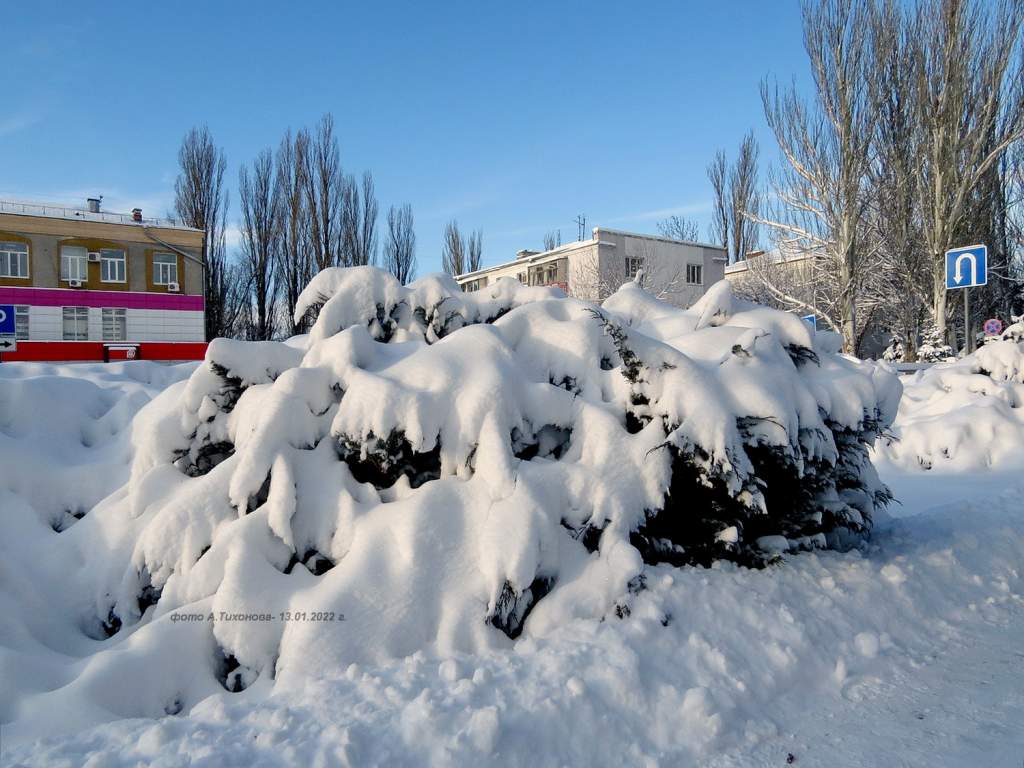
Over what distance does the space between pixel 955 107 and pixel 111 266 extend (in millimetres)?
30326

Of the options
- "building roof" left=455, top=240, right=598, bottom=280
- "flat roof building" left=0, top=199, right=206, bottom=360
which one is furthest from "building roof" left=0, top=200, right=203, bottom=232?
"building roof" left=455, top=240, right=598, bottom=280

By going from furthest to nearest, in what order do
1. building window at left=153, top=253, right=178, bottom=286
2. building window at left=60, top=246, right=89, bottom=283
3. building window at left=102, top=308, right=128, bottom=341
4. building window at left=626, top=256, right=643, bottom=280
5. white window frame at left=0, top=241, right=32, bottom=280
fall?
building window at left=626, top=256, right=643, bottom=280
building window at left=153, top=253, right=178, bottom=286
building window at left=102, top=308, right=128, bottom=341
building window at left=60, top=246, right=89, bottom=283
white window frame at left=0, top=241, right=32, bottom=280

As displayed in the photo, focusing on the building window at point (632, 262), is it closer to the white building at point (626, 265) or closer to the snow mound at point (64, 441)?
the white building at point (626, 265)

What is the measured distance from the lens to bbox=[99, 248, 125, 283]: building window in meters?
26.3

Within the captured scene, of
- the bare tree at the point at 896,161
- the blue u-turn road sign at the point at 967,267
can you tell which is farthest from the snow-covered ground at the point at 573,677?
the bare tree at the point at 896,161

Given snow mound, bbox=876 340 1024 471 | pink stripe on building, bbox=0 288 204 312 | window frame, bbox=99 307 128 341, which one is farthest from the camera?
window frame, bbox=99 307 128 341

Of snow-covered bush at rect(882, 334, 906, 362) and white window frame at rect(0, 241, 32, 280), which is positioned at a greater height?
white window frame at rect(0, 241, 32, 280)

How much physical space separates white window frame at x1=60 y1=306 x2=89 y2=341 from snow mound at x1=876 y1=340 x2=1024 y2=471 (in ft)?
95.9

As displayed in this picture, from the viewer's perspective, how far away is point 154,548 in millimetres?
2811

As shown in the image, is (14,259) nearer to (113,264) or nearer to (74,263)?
(74,263)

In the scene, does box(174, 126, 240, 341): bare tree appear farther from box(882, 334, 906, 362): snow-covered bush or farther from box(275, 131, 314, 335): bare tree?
box(882, 334, 906, 362): snow-covered bush

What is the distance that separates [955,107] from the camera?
56.9ft

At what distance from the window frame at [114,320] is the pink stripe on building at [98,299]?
0.24 meters

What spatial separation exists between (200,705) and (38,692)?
22.8 inches
